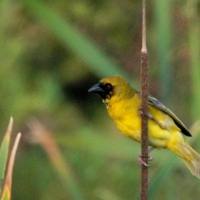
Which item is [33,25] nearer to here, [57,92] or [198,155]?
[57,92]

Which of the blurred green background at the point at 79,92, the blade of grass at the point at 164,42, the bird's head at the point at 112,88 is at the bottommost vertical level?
the blurred green background at the point at 79,92

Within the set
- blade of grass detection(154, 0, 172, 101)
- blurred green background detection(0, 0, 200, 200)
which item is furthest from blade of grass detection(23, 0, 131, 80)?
blurred green background detection(0, 0, 200, 200)

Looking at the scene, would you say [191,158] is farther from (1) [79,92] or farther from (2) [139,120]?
(1) [79,92]

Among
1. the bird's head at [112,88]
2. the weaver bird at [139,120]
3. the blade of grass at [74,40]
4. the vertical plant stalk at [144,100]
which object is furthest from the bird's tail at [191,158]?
the vertical plant stalk at [144,100]

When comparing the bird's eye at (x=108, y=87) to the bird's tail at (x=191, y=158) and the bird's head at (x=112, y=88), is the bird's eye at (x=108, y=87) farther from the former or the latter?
the bird's tail at (x=191, y=158)

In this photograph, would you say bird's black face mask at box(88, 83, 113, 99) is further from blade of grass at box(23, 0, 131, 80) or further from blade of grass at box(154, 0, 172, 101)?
blade of grass at box(154, 0, 172, 101)

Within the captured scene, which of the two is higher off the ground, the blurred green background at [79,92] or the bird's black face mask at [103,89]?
the bird's black face mask at [103,89]

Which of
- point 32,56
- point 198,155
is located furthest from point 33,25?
point 198,155
